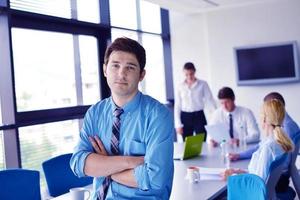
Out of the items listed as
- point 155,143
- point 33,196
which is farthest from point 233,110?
point 155,143

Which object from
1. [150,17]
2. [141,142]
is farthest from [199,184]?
[150,17]

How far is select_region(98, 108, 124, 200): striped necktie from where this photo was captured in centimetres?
171

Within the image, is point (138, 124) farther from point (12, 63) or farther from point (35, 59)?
point (35, 59)

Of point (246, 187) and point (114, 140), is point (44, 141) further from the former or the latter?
point (246, 187)

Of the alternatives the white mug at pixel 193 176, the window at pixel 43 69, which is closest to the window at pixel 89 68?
the window at pixel 43 69

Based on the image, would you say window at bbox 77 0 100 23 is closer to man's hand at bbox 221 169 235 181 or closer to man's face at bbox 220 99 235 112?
man's face at bbox 220 99 235 112

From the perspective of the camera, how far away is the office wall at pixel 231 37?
234 inches

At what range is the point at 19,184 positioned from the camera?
240cm

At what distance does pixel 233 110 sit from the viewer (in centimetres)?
405

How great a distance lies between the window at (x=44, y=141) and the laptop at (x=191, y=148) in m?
1.32

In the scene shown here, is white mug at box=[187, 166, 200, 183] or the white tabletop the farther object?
white mug at box=[187, 166, 200, 183]

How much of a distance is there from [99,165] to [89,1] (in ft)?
11.0

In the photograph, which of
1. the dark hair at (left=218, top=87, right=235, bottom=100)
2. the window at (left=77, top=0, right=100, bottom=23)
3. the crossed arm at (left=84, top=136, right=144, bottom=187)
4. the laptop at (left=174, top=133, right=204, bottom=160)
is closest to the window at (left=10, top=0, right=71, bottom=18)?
the window at (left=77, top=0, right=100, bottom=23)

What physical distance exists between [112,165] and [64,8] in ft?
9.70
